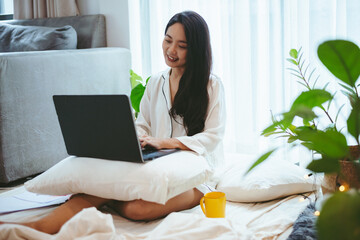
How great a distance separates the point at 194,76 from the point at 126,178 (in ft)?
2.07

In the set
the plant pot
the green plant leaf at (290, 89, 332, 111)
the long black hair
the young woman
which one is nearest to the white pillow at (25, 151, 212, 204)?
the young woman

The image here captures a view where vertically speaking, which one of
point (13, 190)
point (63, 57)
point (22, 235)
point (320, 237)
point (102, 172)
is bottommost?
point (13, 190)

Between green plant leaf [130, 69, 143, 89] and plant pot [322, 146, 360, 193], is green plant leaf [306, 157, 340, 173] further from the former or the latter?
green plant leaf [130, 69, 143, 89]

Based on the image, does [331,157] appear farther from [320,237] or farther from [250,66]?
[250,66]

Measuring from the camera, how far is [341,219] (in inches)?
27.8

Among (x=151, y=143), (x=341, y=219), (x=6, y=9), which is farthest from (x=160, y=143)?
(x=6, y=9)

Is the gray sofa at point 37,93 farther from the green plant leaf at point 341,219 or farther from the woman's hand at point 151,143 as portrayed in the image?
the green plant leaf at point 341,219

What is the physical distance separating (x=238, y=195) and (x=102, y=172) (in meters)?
0.65

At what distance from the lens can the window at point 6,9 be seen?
3889mm

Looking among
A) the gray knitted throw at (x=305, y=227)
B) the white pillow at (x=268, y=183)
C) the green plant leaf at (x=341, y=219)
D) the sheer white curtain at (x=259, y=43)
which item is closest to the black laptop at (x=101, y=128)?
the white pillow at (x=268, y=183)

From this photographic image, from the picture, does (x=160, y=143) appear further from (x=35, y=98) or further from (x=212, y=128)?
(x=35, y=98)

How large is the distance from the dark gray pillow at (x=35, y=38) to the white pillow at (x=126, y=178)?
1.33 m

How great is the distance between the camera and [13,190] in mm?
2230

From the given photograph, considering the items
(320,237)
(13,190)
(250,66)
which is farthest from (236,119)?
(320,237)
